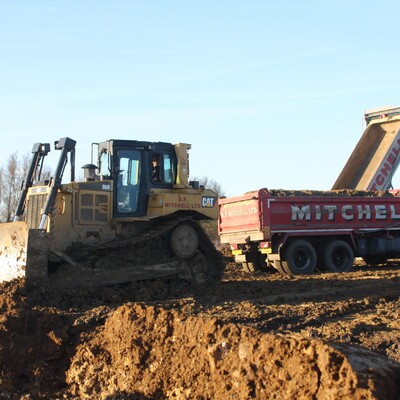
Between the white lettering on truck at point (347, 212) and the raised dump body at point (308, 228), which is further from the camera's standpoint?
the white lettering on truck at point (347, 212)

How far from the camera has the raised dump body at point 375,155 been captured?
2017 centimetres

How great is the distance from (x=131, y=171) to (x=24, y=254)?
Answer: 2788mm

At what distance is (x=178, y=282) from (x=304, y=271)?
5.18m

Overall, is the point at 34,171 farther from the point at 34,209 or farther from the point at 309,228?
the point at 309,228

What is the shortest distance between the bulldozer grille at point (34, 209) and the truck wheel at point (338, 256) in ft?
26.9

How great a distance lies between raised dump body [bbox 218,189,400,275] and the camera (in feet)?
53.6

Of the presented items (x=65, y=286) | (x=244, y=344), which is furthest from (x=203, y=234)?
(x=244, y=344)

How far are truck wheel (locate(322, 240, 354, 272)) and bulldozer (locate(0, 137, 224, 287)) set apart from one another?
4983 mm

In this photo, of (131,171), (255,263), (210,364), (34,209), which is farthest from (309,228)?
(210,364)

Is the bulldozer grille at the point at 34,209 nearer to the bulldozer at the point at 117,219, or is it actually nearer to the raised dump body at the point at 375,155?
the bulldozer at the point at 117,219

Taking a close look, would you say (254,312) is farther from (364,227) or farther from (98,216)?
(364,227)

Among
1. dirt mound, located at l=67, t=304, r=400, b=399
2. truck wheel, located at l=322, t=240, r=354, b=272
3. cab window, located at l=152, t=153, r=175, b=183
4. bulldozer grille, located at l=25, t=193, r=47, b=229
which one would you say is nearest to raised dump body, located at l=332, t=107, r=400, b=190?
truck wheel, located at l=322, t=240, r=354, b=272

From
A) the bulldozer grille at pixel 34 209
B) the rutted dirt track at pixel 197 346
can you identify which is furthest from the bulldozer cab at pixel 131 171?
the rutted dirt track at pixel 197 346

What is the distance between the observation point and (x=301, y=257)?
16891 mm
